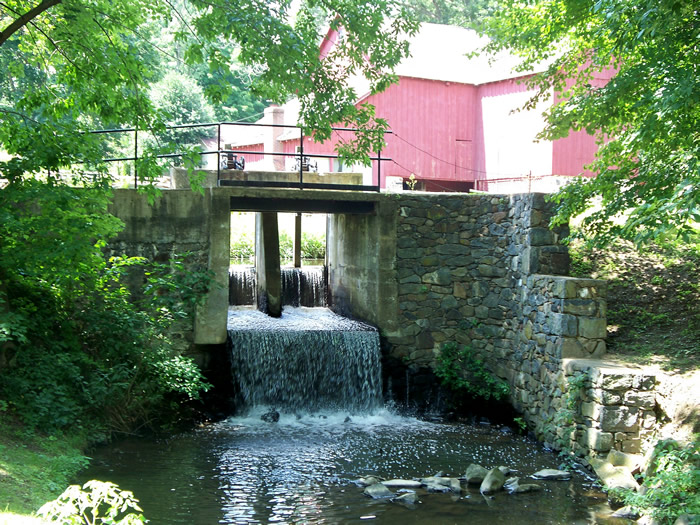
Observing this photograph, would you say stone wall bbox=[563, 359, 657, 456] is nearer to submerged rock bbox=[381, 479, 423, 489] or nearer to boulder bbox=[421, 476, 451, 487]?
boulder bbox=[421, 476, 451, 487]

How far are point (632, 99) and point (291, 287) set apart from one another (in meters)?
7.55

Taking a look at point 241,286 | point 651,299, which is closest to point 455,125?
point 241,286

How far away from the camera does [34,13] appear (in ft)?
22.0

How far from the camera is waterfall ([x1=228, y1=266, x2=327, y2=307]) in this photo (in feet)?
44.2

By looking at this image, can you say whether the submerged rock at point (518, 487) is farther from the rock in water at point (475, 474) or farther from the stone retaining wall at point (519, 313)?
the stone retaining wall at point (519, 313)

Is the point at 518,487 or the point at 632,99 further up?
the point at 632,99

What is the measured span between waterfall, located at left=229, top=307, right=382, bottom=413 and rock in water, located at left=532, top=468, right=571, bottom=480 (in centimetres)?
329

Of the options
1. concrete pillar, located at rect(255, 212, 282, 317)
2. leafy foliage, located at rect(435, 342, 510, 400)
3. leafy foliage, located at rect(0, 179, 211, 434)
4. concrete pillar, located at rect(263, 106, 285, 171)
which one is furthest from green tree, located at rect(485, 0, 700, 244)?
concrete pillar, located at rect(263, 106, 285, 171)

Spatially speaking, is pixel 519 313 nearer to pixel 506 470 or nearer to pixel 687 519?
pixel 506 470

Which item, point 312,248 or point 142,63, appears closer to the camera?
point 142,63

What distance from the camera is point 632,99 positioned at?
316 inches

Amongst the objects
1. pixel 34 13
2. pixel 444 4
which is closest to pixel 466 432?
pixel 34 13

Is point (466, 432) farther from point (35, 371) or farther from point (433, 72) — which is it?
point (433, 72)

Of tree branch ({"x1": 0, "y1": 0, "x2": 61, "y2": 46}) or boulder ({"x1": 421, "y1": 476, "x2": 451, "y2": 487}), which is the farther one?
boulder ({"x1": 421, "y1": 476, "x2": 451, "y2": 487})
